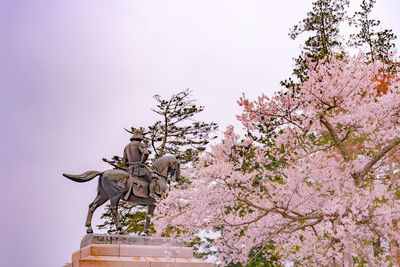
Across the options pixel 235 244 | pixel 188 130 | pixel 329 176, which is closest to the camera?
pixel 329 176

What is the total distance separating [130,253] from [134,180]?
6.23ft

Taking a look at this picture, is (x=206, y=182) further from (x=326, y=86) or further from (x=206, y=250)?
(x=206, y=250)

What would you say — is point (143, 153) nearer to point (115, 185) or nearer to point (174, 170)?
point (174, 170)

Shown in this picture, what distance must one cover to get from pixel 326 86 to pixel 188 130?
13.9m

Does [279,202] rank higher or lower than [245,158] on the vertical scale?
lower

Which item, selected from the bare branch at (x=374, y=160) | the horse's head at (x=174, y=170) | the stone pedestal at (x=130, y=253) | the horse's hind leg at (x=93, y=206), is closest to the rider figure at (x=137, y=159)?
the horse's head at (x=174, y=170)

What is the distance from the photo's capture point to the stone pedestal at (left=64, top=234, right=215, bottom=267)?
823cm

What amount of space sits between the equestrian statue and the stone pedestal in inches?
25.3

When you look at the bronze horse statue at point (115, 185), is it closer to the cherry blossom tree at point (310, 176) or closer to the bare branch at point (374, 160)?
the cherry blossom tree at point (310, 176)

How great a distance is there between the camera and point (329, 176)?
8.79m

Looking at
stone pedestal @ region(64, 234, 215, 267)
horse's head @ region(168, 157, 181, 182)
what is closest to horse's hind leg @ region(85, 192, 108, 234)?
stone pedestal @ region(64, 234, 215, 267)

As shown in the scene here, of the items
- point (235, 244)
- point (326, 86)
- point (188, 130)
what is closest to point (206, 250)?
point (188, 130)

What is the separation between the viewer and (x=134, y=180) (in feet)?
33.0

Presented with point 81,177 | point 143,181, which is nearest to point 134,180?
point 143,181
